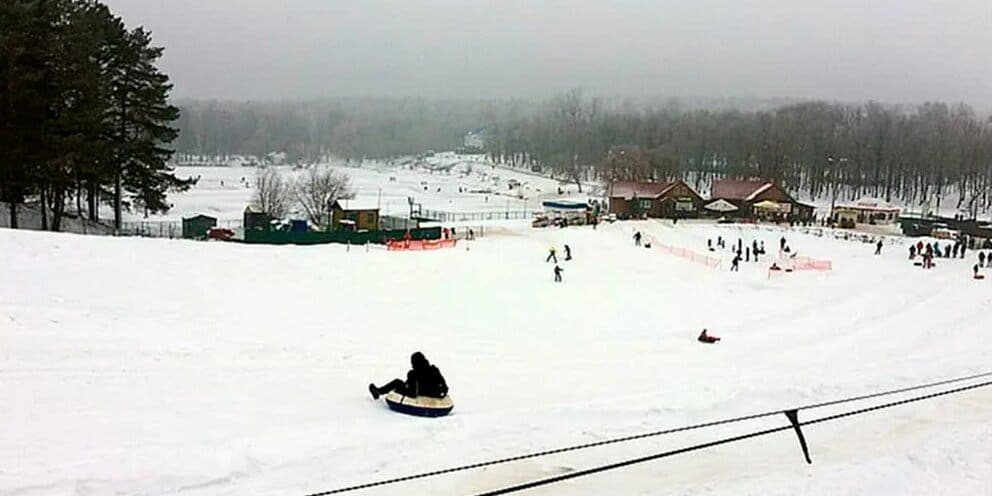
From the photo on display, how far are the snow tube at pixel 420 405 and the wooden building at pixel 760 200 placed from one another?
6381 cm

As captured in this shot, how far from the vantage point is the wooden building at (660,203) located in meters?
71.9

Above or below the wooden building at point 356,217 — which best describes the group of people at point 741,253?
below

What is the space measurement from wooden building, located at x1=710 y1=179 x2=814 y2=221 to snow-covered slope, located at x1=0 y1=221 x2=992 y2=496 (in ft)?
133

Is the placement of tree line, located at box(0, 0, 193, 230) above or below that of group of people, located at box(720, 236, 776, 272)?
above

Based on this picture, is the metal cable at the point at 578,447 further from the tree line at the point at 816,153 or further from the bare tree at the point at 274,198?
the tree line at the point at 816,153

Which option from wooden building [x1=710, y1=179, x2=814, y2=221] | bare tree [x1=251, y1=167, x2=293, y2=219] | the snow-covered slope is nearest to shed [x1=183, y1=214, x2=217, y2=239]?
the snow-covered slope

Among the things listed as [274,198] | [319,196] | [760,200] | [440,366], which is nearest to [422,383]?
[440,366]

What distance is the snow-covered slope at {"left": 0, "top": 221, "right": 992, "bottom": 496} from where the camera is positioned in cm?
888

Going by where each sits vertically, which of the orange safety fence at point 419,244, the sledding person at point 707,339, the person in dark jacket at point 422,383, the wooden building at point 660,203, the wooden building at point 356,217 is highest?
the wooden building at point 660,203

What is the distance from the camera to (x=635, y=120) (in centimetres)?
17250

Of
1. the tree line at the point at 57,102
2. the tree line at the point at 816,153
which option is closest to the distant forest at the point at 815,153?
the tree line at the point at 816,153

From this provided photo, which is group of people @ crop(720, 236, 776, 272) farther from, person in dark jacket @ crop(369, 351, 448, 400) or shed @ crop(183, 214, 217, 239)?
person in dark jacket @ crop(369, 351, 448, 400)

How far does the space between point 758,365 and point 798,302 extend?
13258 mm

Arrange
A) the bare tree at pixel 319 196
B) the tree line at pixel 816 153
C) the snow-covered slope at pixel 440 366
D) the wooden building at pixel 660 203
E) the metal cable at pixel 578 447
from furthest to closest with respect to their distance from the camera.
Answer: the tree line at pixel 816 153, the wooden building at pixel 660 203, the bare tree at pixel 319 196, the snow-covered slope at pixel 440 366, the metal cable at pixel 578 447
